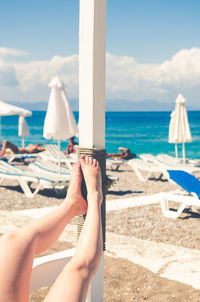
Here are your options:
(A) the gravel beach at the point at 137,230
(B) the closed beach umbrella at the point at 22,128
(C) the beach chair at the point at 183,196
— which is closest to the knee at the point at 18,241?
(A) the gravel beach at the point at 137,230

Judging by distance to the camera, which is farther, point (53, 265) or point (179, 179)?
point (179, 179)

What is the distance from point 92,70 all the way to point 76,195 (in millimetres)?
708

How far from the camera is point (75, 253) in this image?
1653 millimetres

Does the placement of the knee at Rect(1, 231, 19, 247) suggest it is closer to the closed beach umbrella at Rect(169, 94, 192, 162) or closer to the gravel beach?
the gravel beach

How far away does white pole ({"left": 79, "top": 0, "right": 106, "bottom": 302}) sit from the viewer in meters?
1.83

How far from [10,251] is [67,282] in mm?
282

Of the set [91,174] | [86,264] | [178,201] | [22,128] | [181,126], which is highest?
[22,128]

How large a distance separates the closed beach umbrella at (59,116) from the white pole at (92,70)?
4.99 metres

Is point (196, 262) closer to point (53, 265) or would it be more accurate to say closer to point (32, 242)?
point (53, 265)

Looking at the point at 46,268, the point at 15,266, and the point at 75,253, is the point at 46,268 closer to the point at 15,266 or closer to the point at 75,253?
the point at 75,253

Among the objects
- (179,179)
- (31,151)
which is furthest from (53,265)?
(31,151)

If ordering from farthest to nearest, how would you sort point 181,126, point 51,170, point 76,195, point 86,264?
point 181,126 < point 51,170 < point 76,195 < point 86,264

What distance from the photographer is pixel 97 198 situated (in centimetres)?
189

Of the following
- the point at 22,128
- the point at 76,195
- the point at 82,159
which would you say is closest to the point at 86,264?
the point at 76,195
